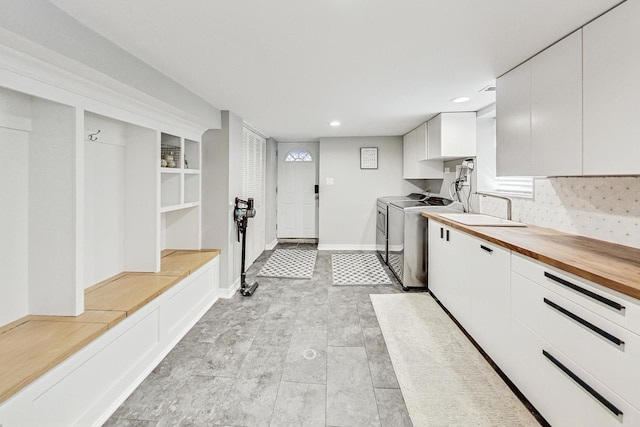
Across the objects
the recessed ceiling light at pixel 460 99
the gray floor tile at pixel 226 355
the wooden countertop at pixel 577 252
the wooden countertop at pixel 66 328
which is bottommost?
the gray floor tile at pixel 226 355

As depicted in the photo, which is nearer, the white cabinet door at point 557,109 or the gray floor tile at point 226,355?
the white cabinet door at point 557,109

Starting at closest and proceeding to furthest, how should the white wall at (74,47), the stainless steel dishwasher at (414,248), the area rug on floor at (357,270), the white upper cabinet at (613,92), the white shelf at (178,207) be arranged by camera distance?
the white wall at (74,47)
the white upper cabinet at (613,92)
the white shelf at (178,207)
the stainless steel dishwasher at (414,248)
the area rug on floor at (357,270)

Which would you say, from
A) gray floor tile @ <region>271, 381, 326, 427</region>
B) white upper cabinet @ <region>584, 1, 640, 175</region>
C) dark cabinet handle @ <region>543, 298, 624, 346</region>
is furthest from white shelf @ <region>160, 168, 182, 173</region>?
white upper cabinet @ <region>584, 1, 640, 175</region>

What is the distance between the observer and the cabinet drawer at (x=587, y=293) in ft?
3.42

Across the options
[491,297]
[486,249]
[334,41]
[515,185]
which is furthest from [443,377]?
[334,41]

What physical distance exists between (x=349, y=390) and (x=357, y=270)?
2.53 meters

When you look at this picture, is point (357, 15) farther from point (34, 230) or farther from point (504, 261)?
point (34, 230)

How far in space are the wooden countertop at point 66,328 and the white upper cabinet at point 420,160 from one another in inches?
138

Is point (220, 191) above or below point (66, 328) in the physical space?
above

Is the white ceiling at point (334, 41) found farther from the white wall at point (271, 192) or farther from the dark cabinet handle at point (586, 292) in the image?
the white wall at point (271, 192)

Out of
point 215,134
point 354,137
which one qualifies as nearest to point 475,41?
point 215,134

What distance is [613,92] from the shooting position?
Result: 4.54ft

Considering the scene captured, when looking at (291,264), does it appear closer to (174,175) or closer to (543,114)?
(174,175)

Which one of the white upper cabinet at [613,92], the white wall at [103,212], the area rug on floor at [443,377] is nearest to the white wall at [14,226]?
the white wall at [103,212]
